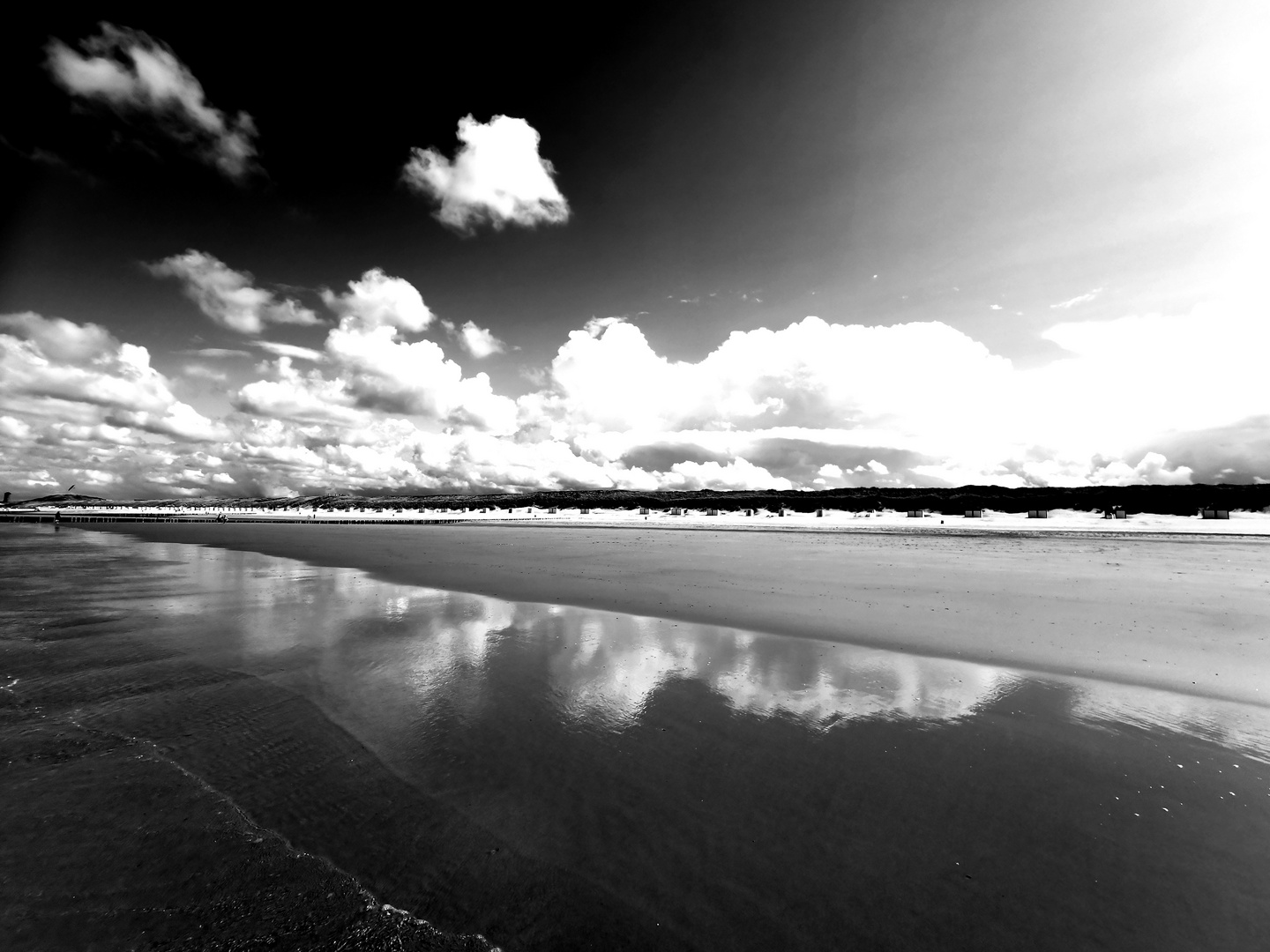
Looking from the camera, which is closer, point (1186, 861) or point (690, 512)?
point (1186, 861)

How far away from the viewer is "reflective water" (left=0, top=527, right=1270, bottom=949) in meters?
3.31

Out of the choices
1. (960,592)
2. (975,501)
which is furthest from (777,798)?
(975,501)

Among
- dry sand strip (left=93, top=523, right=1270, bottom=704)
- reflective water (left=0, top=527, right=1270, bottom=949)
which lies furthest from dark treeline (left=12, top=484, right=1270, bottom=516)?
reflective water (left=0, top=527, right=1270, bottom=949)

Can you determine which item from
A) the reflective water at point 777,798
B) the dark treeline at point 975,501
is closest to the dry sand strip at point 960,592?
the reflective water at point 777,798

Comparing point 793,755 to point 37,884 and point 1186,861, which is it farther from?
point 37,884

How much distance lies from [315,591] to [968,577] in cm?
1971

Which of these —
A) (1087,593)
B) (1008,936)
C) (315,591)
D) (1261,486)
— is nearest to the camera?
(1008,936)

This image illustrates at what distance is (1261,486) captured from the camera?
61.8 meters

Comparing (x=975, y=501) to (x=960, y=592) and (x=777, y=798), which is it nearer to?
(x=960, y=592)

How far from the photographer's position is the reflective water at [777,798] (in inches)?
130

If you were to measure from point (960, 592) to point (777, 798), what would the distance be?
478 inches

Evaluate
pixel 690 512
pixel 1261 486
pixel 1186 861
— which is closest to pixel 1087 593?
pixel 1186 861

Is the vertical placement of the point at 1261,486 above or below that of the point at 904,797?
above

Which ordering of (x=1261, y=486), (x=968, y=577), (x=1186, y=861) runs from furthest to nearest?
(x=1261, y=486) < (x=968, y=577) < (x=1186, y=861)
